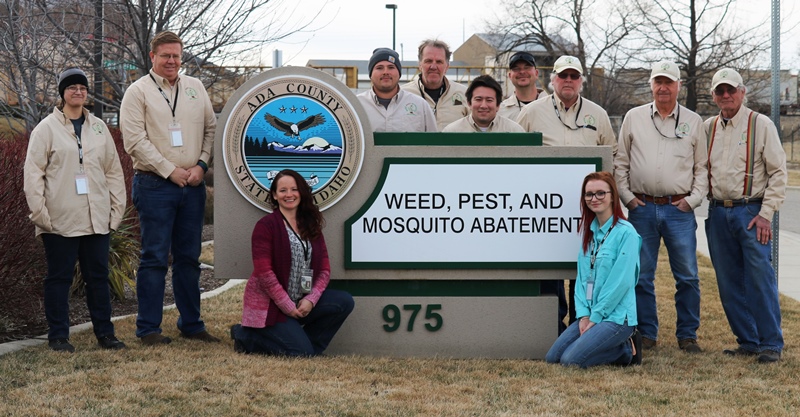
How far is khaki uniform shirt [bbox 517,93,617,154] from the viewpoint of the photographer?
6.45 m

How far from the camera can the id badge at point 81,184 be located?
5769 millimetres

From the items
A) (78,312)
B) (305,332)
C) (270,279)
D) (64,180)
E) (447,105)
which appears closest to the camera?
(270,279)

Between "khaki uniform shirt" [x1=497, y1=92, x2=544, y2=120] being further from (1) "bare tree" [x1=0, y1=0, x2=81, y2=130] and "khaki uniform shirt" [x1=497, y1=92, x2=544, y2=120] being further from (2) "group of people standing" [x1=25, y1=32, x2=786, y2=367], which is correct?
(1) "bare tree" [x1=0, y1=0, x2=81, y2=130]

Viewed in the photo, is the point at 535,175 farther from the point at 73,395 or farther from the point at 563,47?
the point at 563,47

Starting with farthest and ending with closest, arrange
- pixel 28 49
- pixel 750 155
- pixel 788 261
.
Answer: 1. pixel 788 261
2. pixel 28 49
3. pixel 750 155

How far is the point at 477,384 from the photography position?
5.32 m

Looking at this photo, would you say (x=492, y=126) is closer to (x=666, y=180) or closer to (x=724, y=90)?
(x=666, y=180)

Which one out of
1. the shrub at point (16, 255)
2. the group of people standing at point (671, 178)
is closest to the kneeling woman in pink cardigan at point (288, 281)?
the group of people standing at point (671, 178)

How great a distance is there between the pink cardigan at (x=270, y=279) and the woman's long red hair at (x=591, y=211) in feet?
5.59

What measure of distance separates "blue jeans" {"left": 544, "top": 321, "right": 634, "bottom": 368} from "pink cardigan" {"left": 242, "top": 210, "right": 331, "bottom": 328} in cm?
163

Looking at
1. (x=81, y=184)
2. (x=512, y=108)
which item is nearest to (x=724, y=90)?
(x=512, y=108)

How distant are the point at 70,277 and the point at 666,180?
4010 millimetres

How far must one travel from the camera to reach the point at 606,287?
18.7ft

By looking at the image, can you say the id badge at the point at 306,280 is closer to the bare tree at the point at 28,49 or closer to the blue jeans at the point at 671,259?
the blue jeans at the point at 671,259
